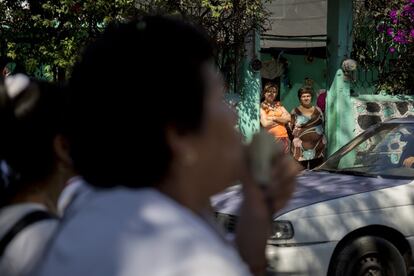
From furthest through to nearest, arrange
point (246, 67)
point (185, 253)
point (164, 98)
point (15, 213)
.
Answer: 1. point (246, 67)
2. point (15, 213)
3. point (164, 98)
4. point (185, 253)

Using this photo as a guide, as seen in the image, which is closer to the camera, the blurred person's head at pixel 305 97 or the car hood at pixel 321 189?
the car hood at pixel 321 189

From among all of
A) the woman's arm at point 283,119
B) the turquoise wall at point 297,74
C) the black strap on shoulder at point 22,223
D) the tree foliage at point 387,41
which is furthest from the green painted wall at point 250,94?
the black strap on shoulder at point 22,223

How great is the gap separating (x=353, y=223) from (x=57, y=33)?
5.12 metres

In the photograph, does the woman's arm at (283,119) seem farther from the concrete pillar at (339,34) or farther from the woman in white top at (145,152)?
the woman in white top at (145,152)

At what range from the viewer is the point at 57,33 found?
347 inches

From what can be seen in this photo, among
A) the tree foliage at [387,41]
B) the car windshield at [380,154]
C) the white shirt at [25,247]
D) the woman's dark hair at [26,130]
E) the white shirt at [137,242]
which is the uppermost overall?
the tree foliage at [387,41]

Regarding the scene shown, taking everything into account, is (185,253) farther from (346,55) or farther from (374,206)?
(346,55)

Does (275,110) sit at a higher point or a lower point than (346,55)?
lower

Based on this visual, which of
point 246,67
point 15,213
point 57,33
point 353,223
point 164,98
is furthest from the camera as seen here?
point 246,67

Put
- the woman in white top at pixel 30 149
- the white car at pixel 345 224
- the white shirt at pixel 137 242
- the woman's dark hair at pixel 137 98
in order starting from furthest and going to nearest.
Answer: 1. the white car at pixel 345 224
2. the woman in white top at pixel 30 149
3. the woman's dark hair at pixel 137 98
4. the white shirt at pixel 137 242

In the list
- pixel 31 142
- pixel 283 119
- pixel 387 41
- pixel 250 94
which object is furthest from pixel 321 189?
pixel 387 41

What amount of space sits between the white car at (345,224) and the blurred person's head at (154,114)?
360cm

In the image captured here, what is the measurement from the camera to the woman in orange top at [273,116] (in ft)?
31.4

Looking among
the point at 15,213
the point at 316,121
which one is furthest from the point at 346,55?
the point at 15,213
